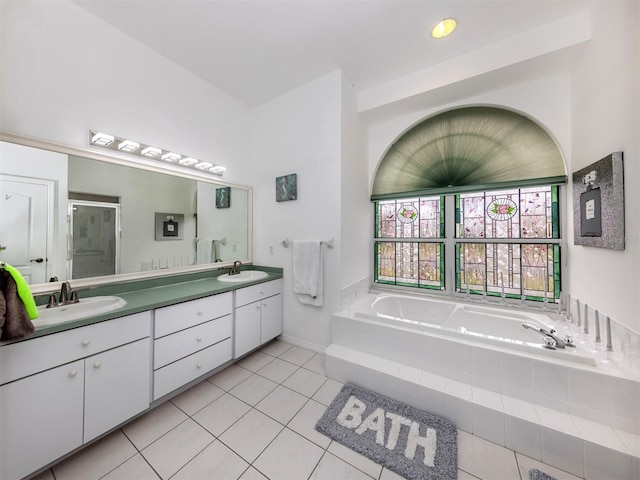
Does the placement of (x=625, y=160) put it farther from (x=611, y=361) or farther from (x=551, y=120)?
(x=611, y=361)

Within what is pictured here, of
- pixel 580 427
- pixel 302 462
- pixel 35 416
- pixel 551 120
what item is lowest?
pixel 302 462

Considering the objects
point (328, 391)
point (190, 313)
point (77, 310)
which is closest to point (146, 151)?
point (77, 310)

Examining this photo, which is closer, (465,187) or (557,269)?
(557,269)

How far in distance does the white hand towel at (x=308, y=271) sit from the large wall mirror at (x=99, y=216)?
0.87 m

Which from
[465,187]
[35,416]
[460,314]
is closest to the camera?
[35,416]

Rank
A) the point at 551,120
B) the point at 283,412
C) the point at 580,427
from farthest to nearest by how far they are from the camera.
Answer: the point at 551,120
the point at 283,412
the point at 580,427

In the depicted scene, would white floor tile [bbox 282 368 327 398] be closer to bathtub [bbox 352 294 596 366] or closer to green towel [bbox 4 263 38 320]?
bathtub [bbox 352 294 596 366]

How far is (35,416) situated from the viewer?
108 centimetres

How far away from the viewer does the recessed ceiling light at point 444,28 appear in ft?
5.59

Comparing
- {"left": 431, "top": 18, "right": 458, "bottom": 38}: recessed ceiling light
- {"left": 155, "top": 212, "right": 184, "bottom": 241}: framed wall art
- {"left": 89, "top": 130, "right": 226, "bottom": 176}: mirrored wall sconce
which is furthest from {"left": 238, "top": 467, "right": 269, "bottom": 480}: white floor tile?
{"left": 431, "top": 18, "right": 458, "bottom": 38}: recessed ceiling light

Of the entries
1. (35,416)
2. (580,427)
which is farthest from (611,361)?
(35,416)

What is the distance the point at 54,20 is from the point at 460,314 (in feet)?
12.7

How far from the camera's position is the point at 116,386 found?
1.33 metres

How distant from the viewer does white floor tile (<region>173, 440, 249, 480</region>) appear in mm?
1187
